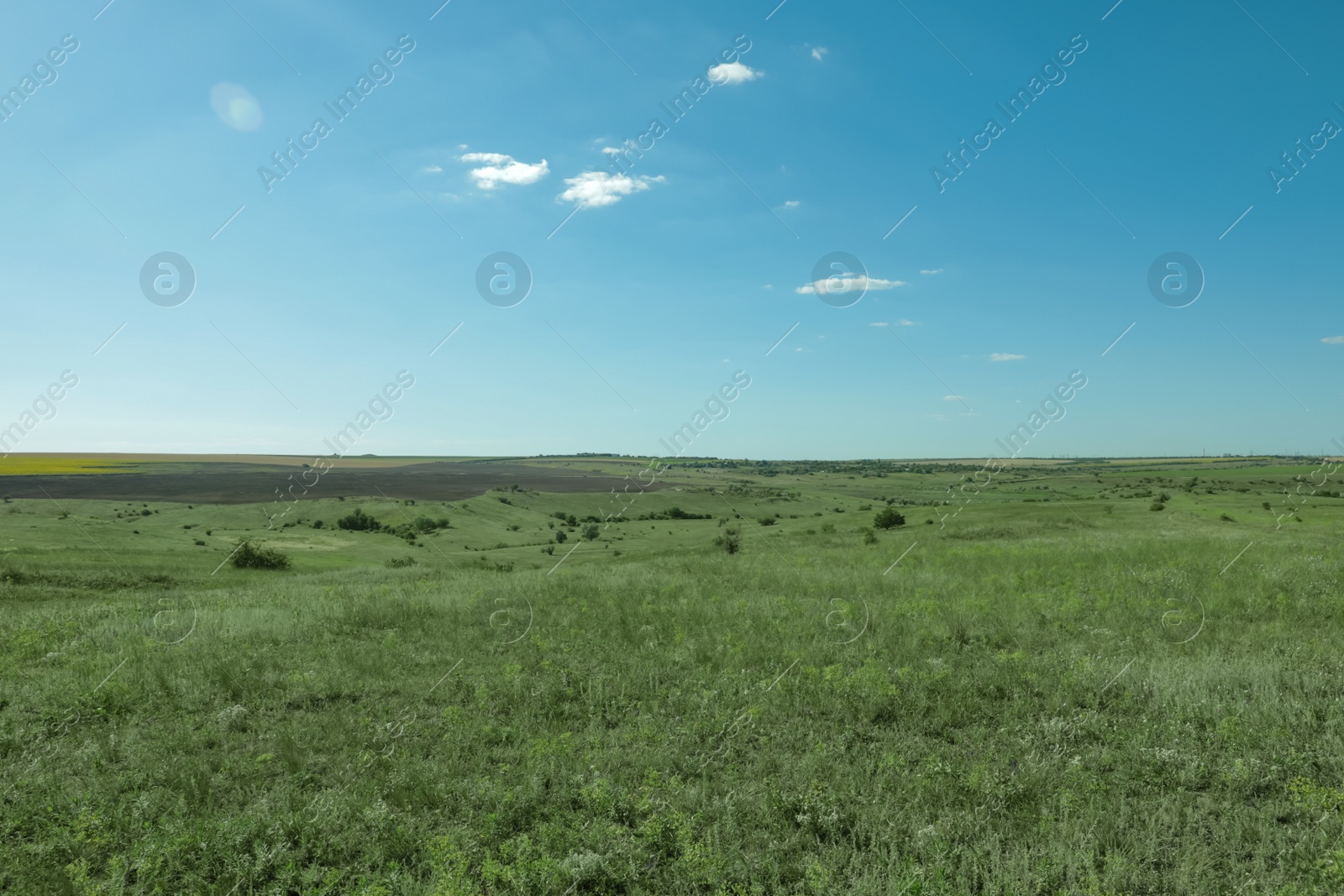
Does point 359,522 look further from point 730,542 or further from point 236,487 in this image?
point 730,542

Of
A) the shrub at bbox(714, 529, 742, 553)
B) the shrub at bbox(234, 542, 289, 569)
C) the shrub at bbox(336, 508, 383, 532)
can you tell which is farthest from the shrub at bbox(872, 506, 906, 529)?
the shrub at bbox(336, 508, 383, 532)

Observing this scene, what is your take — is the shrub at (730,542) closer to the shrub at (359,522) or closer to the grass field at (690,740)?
the grass field at (690,740)

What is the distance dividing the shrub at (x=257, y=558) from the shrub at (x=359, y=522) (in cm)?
2794

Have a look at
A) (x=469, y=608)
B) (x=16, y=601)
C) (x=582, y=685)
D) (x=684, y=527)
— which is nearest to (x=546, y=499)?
(x=684, y=527)

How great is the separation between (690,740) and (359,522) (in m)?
77.0

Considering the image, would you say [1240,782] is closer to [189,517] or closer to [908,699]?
[908,699]

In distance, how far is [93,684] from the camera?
35.3 ft

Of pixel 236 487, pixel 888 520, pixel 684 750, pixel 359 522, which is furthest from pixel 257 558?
pixel 236 487

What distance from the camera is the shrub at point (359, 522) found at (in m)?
74.9

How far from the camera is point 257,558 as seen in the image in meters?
44.4

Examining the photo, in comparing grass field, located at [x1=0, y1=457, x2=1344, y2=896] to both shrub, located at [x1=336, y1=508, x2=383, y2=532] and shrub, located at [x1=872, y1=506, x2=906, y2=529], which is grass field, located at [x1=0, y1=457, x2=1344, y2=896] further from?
shrub, located at [x1=336, y1=508, x2=383, y2=532]

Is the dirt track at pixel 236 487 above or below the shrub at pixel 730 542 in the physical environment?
below

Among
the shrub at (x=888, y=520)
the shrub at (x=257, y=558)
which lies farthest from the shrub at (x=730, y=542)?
the shrub at (x=257, y=558)

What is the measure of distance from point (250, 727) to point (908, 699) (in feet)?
32.0
